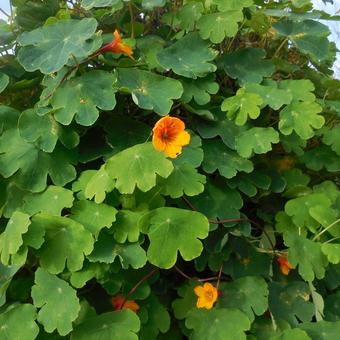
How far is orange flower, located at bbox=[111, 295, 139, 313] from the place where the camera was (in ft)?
3.54

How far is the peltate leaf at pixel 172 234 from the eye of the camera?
3.27ft

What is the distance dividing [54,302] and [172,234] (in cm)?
26

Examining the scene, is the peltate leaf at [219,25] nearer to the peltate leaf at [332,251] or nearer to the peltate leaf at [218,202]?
the peltate leaf at [218,202]

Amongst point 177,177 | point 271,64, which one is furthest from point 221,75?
point 177,177

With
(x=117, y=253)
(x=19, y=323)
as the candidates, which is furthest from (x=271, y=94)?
(x=19, y=323)

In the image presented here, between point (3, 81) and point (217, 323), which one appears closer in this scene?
point (217, 323)

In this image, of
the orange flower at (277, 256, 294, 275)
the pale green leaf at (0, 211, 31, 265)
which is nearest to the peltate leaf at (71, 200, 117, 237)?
the pale green leaf at (0, 211, 31, 265)

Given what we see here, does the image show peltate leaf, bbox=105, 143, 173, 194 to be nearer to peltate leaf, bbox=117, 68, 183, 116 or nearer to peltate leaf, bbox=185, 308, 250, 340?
peltate leaf, bbox=117, 68, 183, 116

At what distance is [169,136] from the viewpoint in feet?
3.63

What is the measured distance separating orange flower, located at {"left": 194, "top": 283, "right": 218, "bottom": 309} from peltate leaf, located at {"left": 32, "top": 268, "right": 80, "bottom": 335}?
0.26 metres

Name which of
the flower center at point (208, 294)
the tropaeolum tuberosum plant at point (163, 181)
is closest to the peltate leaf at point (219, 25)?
the tropaeolum tuberosum plant at point (163, 181)

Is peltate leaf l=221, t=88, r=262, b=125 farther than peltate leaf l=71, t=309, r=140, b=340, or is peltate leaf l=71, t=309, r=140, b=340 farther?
peltate leaf l=221, t=88, r=262, b=125

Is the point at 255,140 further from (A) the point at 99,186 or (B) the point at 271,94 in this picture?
(A) the point at 99,186

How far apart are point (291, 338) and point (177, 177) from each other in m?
0.39
